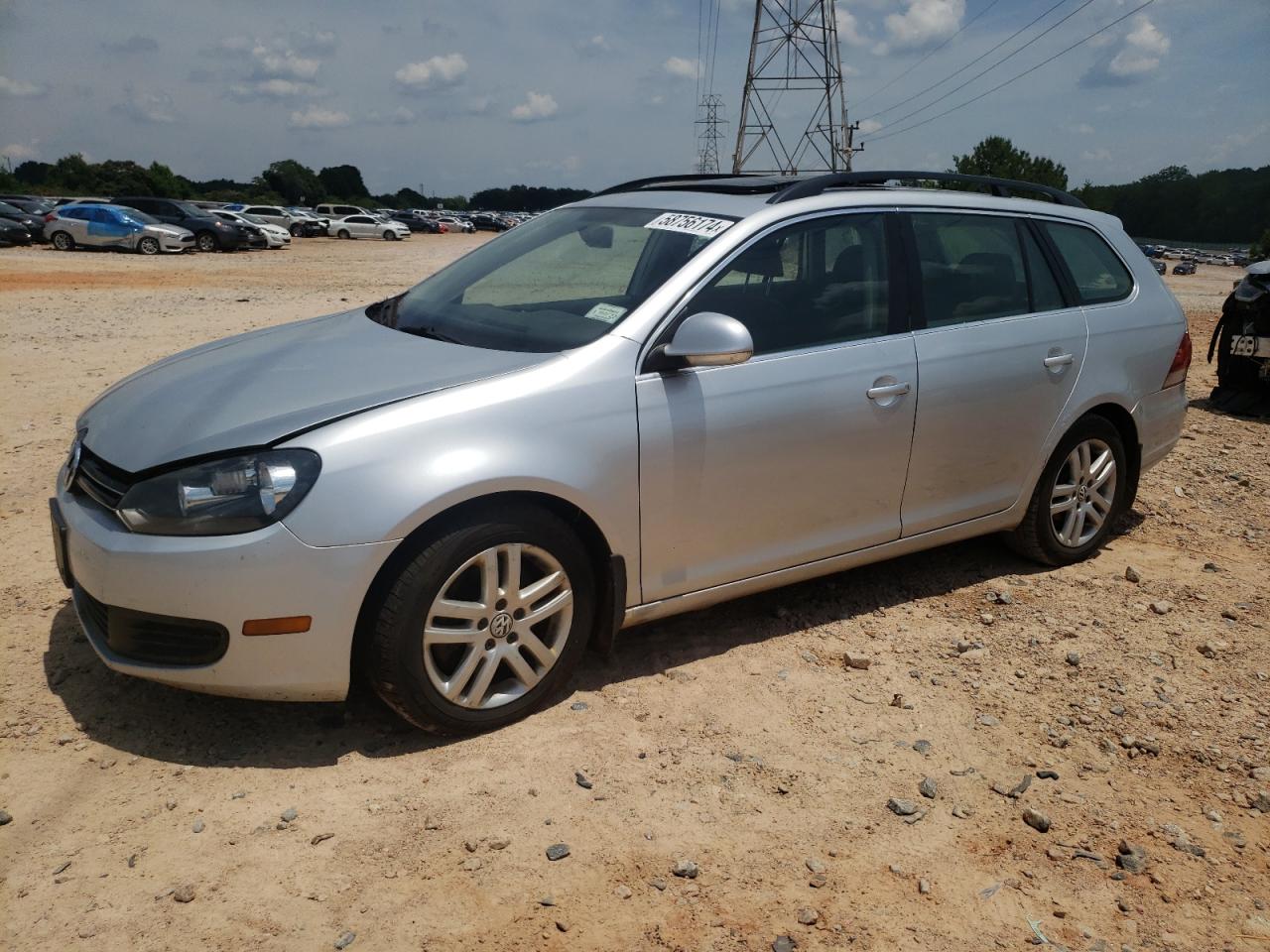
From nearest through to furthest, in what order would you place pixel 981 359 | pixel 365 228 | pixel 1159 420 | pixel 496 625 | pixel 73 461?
pixel 496 625, pixel 73 461, pixel 981 359, pixel 1159 420, pixel 365 228

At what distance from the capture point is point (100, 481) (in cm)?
333

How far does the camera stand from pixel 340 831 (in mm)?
2975

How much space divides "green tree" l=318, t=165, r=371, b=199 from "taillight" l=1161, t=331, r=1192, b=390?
376 feet

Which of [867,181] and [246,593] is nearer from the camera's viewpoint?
[246,593]

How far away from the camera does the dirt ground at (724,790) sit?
267cm

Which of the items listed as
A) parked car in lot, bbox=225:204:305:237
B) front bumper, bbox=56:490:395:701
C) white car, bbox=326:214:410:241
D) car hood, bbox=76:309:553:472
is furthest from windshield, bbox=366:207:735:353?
white car, bbox=326:214:410:241

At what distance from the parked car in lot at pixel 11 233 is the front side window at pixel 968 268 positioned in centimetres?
3277

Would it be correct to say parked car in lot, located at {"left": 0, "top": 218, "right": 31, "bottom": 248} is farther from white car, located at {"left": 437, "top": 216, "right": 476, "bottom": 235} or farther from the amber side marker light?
white car, located at {"left": 437, "top": 216, "right": 476, "bottom": 235}

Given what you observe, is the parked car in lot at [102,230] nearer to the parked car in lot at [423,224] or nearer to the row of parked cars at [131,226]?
the row of parked cars at [131,226]

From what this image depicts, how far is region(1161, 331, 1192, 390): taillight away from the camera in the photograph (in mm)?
5270

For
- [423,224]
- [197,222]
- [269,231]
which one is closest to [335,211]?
[423,224]

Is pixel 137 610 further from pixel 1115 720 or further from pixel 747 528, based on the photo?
pixel 1115 720

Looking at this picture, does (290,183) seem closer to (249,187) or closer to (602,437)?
(249,187)

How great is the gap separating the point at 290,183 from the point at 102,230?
246 ft
